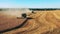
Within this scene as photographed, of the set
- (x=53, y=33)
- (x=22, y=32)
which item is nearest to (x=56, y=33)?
(x=53, y=33)

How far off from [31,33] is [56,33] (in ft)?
2.51

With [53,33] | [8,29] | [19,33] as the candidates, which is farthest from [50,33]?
[8,29]

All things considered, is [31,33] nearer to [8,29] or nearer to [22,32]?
[22,32]

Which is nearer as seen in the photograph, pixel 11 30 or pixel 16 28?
pixel 11 30

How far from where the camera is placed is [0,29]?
5344mm

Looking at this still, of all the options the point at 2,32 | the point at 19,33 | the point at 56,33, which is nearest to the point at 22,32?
the point at 19,33

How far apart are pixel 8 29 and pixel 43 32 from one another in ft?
3.58

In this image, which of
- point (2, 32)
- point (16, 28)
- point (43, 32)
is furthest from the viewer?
point (16, 28)

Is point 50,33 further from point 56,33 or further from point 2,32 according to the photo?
point 2,32

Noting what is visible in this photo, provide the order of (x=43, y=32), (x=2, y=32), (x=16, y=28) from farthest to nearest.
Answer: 1. (x=16, y=28)
2. (x=43, y=32)
3. (x=2, y=32)

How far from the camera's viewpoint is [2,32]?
5.17m

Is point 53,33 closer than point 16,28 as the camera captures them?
Yes

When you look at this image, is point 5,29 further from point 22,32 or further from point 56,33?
point 56,33

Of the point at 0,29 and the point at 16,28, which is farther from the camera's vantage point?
the point at 16,28
